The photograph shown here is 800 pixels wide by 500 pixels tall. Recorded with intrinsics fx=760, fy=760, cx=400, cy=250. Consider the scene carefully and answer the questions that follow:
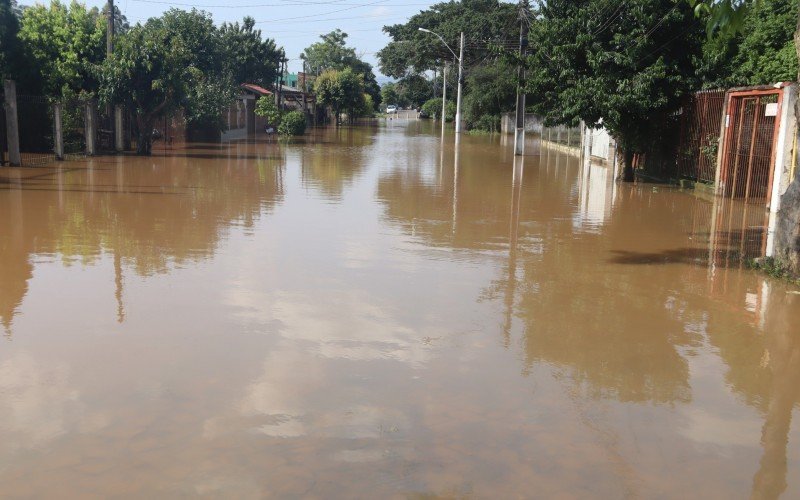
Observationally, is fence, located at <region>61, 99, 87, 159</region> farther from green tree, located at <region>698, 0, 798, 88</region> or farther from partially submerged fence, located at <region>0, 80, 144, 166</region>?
green tree, located at <region>698, 0, 798, 88</region>

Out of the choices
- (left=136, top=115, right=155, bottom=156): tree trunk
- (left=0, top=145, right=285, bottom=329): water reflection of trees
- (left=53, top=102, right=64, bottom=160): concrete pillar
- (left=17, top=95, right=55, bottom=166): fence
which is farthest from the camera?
(left=136, top=115, right=155, bottom=156): tree trunk

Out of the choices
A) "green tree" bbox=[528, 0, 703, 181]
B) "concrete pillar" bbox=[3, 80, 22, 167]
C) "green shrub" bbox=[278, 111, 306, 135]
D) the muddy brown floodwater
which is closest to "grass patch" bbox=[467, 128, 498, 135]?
"green shrub" bbox=[278, 111, 306, 135]

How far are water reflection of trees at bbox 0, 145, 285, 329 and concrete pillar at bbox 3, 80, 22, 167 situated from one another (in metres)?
1.44

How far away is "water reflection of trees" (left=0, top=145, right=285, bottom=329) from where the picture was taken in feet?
34.0

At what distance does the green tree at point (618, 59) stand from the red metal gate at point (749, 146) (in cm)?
208

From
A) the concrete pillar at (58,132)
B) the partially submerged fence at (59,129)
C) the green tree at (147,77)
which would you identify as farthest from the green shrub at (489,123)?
the concrete pillar at (58,132)

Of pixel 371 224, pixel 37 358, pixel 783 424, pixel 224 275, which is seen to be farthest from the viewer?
pixel 371 224

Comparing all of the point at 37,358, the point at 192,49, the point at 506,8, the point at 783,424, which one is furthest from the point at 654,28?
the point at 506,8

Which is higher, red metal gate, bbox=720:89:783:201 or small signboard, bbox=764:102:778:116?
small signboard, bbox=764:102:778:116

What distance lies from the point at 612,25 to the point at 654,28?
120 centimetres

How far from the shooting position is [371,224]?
538 inches

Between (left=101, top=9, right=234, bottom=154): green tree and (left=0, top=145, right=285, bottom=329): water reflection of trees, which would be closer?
(left=0, top=145, right=285, bottom=329): water reflection of trees

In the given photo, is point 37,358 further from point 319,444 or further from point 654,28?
point 654,28

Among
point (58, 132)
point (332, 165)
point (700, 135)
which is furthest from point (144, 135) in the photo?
point (700, 135)
